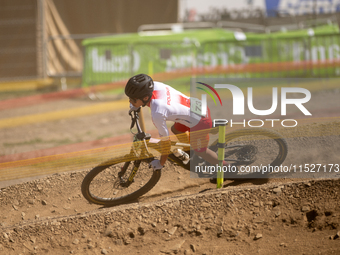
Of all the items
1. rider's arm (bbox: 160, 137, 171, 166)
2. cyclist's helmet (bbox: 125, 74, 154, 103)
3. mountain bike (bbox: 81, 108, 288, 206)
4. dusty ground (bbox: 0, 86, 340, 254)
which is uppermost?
cyclist's helmet (bbox: 125, 74, 154, 103)

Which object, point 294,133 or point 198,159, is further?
point 294,133

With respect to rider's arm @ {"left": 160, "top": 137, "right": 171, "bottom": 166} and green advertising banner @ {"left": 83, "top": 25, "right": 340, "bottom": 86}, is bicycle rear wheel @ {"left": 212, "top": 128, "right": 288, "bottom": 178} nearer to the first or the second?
rider's arm @ {"left": 160, "top": 137, "right": 171, "bottom": 166}

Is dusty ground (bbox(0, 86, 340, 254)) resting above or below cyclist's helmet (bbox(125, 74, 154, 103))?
below

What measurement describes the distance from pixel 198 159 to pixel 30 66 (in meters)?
12.4

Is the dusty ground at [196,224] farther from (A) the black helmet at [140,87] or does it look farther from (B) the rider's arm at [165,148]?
(A) the black helmet at [140,87]

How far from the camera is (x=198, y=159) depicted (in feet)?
16.5

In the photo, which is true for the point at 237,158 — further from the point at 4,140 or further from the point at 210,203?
the point at 4,140

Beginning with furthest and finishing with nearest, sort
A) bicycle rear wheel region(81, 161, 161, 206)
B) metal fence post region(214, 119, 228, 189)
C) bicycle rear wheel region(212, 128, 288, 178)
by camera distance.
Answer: bicycle rear wheel region(212, 128, 288, 178), bicycle rear wheel region(81, 161, 161, 206), metal fence post region(214, 119, 228, 189)

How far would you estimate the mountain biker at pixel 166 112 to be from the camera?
14.0 ft

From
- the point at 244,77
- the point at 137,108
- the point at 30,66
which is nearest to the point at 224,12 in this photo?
the point at 244,77

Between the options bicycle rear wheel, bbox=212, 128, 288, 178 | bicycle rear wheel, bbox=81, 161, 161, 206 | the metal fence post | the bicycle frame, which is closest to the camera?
the bicycle frame

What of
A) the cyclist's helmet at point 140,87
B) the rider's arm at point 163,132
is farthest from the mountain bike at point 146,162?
the cyclist's helmet at point 140,87

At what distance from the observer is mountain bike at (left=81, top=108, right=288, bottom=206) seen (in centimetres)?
479

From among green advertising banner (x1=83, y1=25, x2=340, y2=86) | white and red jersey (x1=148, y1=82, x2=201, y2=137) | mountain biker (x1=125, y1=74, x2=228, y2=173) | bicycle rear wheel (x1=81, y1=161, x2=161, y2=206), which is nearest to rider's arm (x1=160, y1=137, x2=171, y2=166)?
mountain biker (x1=125, y1=74, x2=228, y2=173)
